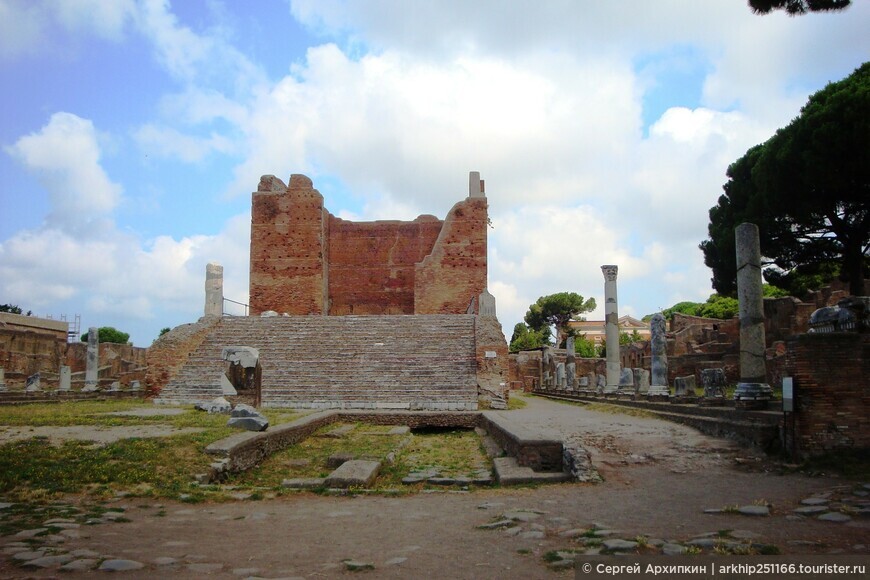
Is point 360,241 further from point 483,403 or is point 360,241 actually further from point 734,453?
point 734,453

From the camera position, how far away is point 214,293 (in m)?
20.4

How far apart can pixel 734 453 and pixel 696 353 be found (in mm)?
20357

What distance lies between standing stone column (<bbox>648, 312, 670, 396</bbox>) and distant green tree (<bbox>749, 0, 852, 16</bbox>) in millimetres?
8155

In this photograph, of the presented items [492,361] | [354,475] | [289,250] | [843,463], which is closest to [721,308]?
[289,250]

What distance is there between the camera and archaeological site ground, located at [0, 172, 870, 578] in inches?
146

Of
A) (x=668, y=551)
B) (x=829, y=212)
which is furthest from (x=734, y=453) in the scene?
(x=829, y=212)

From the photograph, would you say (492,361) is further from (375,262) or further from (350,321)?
(375,262)

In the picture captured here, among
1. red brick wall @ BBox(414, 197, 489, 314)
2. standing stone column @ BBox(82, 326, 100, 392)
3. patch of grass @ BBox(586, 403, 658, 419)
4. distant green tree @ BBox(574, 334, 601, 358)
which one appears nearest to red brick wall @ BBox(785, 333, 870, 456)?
patch of grass @ BBox(586, 403, 658, 419)

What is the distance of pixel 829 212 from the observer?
2131cm

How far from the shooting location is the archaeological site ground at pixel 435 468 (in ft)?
12.1

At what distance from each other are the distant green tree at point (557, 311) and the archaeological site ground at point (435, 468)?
1596 inches

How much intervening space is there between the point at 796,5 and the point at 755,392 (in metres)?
4.73

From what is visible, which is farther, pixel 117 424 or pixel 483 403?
pixel 483 403

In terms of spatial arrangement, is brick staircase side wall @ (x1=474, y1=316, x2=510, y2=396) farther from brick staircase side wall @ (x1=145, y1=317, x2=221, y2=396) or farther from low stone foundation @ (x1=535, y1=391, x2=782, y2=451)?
brick staircase side wall @ (x1=145, y1=317, x2=221, y2=396)
